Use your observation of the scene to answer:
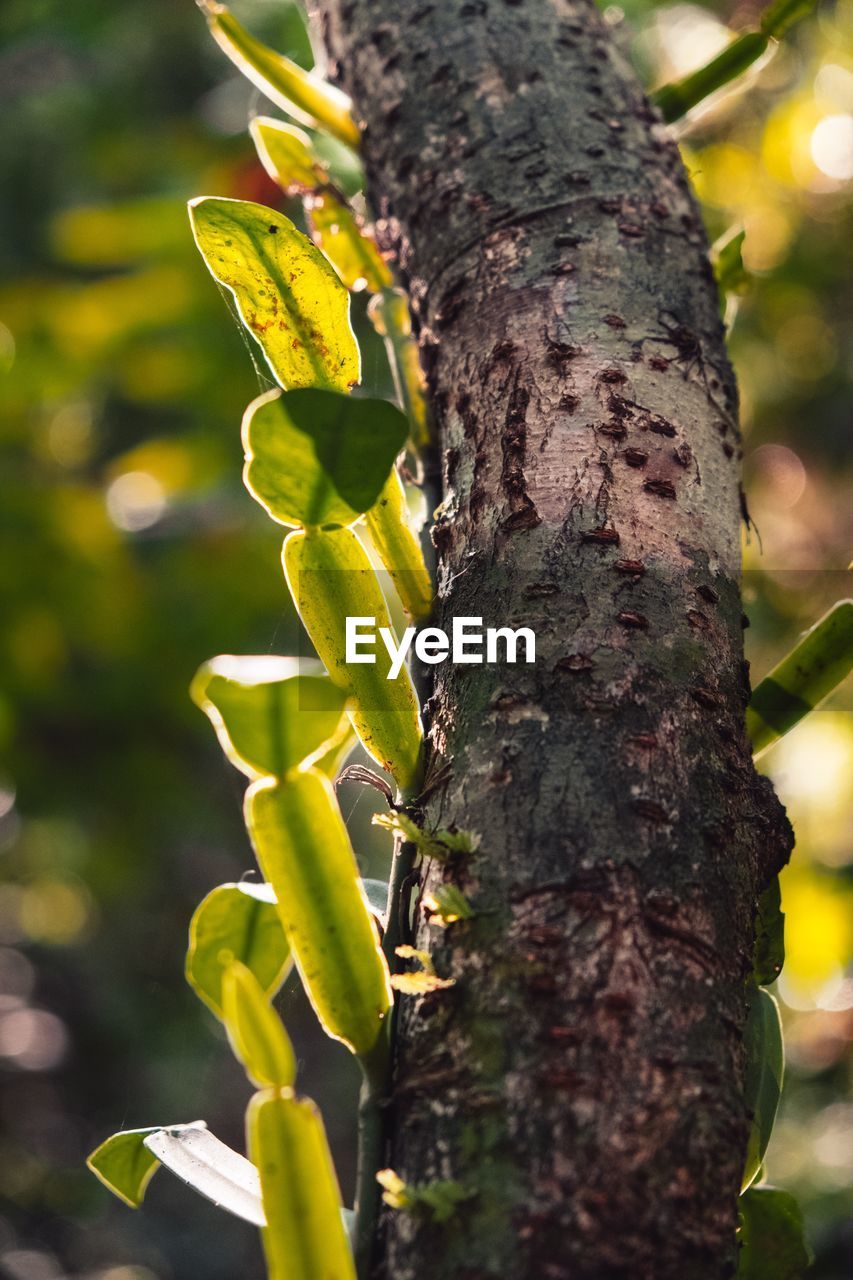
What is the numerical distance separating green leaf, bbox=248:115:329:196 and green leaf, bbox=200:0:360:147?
0.09ft

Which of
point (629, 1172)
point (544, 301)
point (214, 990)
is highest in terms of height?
point (544, 301)

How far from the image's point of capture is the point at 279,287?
0.58 m

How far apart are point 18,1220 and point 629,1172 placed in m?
4.07

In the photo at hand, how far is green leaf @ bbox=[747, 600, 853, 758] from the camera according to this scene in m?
0.65

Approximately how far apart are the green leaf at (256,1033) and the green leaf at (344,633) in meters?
0.17

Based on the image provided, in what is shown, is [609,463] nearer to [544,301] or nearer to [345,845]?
[544,301]

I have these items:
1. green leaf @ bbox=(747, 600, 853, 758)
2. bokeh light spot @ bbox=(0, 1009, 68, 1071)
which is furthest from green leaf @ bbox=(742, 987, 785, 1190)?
bokeh light spot @ bbox=(0, 1009, 68, 1071)

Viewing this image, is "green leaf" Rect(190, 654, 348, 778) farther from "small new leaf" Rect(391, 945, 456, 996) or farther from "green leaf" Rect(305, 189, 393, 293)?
"green leaf" Rect(305, 189, 393, 293)

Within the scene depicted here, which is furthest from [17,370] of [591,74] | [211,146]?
[591,74]

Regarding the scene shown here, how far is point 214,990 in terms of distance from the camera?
0.61 meters

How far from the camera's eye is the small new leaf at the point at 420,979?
46 centimetres

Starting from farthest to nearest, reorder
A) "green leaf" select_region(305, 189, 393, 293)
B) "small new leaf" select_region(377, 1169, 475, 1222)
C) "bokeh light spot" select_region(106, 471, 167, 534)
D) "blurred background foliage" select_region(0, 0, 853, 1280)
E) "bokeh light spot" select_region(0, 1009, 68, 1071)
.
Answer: "bokeh light spot" select_region(0, 1009, 68, 1071), "bokeh light spot" select_region(106, 471, 167, 534), "blurred background foliage" select_region(0, 0, 853, 1280), "green leaf" select_region(305, 189, 393, 293), "small new leaf" select_region(377, 1169, 475, 1222)

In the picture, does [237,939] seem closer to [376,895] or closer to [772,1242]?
[376,895]

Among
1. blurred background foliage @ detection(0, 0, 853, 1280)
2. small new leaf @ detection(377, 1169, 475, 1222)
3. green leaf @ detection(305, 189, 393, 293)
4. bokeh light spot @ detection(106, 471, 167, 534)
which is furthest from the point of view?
bokeh light spot @ detection(106, 471, 167, 534)
